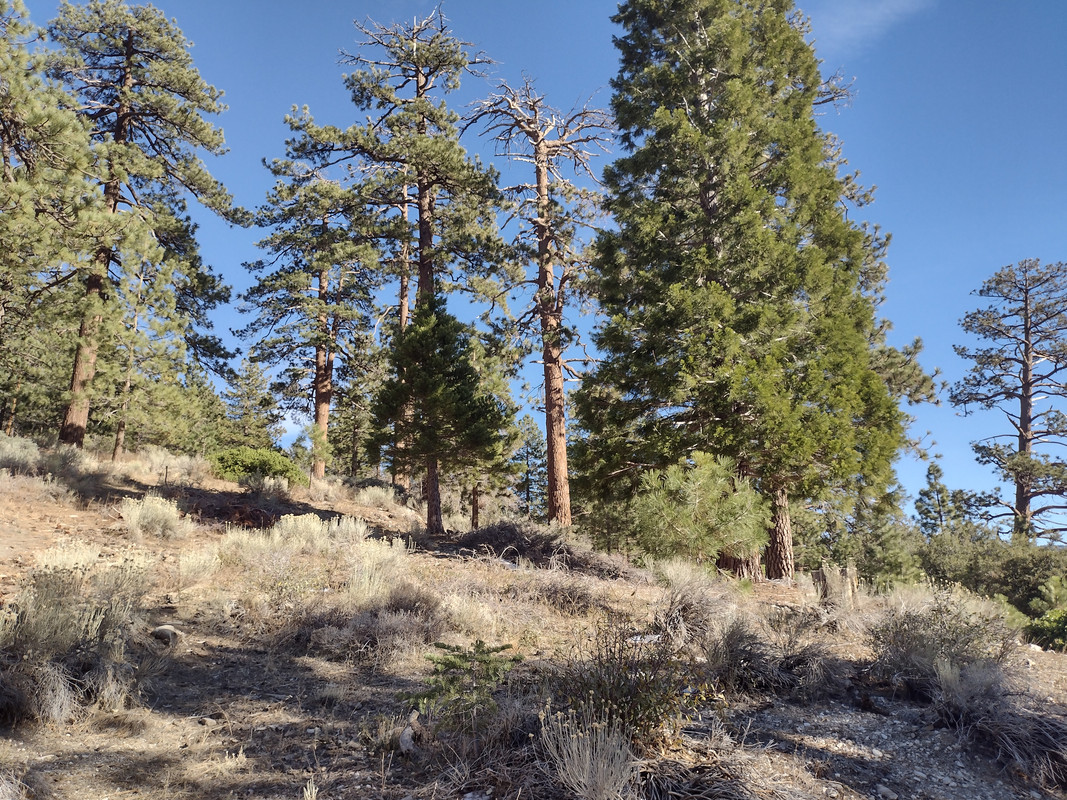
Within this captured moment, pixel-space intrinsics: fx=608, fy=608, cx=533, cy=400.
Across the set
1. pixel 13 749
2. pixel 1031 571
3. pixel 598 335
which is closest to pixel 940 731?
pixel 13 749

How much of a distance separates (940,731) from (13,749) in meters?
6.40

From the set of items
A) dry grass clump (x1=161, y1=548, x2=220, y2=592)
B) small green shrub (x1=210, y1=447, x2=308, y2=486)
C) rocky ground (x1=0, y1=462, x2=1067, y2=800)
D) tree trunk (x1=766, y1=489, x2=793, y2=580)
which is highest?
small green shrub (x1=210, y1=447, x2=308, y2=486)

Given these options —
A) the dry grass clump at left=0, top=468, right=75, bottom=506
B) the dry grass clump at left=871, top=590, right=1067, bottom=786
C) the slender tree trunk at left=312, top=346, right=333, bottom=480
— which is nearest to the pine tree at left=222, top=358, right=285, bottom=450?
the slender tree trunk at left=312, top=346, right=333, bottom=480

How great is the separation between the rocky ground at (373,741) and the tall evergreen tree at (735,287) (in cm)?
417

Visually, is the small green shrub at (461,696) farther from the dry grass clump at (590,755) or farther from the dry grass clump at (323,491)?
the dry grass clump at (323,491)

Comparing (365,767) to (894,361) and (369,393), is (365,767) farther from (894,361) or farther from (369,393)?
(369,393)

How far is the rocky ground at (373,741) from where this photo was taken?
365 cm

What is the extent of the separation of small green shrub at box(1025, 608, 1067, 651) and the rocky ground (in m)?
3.09

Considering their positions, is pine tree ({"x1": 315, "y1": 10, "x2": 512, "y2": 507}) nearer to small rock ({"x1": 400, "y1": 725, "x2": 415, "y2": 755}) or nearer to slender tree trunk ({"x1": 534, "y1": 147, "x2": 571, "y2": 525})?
slender tree trunk ({"x1": 534, "y1": 147, "x2": 571, "y2": 525})

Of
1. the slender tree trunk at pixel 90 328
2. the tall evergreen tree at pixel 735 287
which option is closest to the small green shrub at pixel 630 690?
the tall evergreen tree at pixel 735 287

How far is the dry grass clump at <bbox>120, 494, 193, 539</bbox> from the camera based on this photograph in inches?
381

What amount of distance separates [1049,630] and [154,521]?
47.2 ft

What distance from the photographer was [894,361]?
55.2 ft

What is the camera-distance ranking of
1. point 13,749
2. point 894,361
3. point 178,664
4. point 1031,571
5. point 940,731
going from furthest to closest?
point 1031,571 → point 894,361 → point 178,664 → point 940,731 → point 13,749
